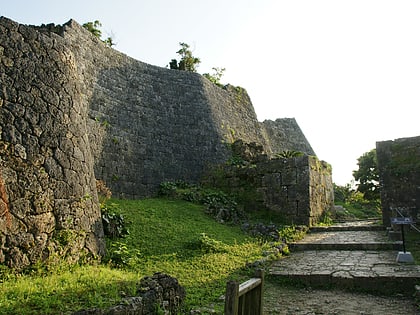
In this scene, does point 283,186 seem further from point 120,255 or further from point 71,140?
point 71,140

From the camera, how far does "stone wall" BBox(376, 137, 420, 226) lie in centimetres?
926

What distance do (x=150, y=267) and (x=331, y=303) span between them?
2883mm

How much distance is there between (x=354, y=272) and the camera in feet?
18.6

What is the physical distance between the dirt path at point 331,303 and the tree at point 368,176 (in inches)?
436

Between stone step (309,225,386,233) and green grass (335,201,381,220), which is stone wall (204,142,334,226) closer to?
stone step (309,225,386,233)

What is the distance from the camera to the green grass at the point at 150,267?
3580 mm

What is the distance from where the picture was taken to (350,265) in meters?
6.20

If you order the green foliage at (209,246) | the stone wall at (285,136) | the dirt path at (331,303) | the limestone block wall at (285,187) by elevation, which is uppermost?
the stone wall at (285,136)

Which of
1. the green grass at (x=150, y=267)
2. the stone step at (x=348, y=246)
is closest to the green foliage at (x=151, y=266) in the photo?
the green grass at (x=150, y=267)

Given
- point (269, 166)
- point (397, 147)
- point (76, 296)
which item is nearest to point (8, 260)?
point (76, 296)

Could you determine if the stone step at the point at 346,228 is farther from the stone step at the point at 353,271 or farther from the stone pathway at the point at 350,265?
the stone step at the point at 353,271

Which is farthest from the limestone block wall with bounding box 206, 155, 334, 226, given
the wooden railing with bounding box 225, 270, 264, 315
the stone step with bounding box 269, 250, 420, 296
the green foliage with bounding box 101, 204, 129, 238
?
the wooden railing with bounding box 225, 270, 264, 315

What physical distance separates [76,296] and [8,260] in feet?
4.33

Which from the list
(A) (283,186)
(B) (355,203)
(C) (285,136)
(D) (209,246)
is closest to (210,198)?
(A) (283,186)
